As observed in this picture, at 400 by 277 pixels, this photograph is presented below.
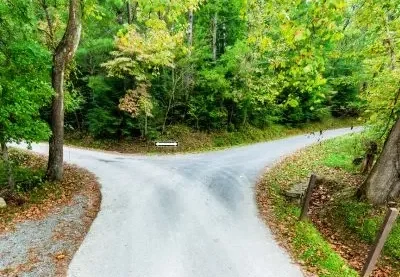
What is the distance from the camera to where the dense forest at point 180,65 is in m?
6.14

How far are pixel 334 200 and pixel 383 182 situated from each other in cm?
174

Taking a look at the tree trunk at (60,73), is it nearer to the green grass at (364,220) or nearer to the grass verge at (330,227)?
the grass verge at (330,227)

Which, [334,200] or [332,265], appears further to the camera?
[334,200]

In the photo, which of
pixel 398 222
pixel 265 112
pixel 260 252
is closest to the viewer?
pixel 260 252

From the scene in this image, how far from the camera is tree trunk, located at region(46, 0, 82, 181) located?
10.5m

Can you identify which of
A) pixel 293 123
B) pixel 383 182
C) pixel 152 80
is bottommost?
pixel 383 182

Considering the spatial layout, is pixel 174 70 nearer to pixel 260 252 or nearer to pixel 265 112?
pixel 265 112

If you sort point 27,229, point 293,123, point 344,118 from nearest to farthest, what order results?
point 27,229 < point 293,123 < point 344,118

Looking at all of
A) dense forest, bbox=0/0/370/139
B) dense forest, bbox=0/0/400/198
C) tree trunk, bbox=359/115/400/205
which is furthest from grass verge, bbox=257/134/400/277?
dense forest, bbox=0/0/370/139

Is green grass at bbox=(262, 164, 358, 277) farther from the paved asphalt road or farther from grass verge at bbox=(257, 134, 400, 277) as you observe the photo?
the paved asphalt road

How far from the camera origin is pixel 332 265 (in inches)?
254

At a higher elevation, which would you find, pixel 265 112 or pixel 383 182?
pixel 265 112

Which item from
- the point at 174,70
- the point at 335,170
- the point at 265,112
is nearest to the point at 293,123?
the point at 265,112

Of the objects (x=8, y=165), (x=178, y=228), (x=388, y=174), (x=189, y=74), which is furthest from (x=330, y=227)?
(x=189, y=74)
